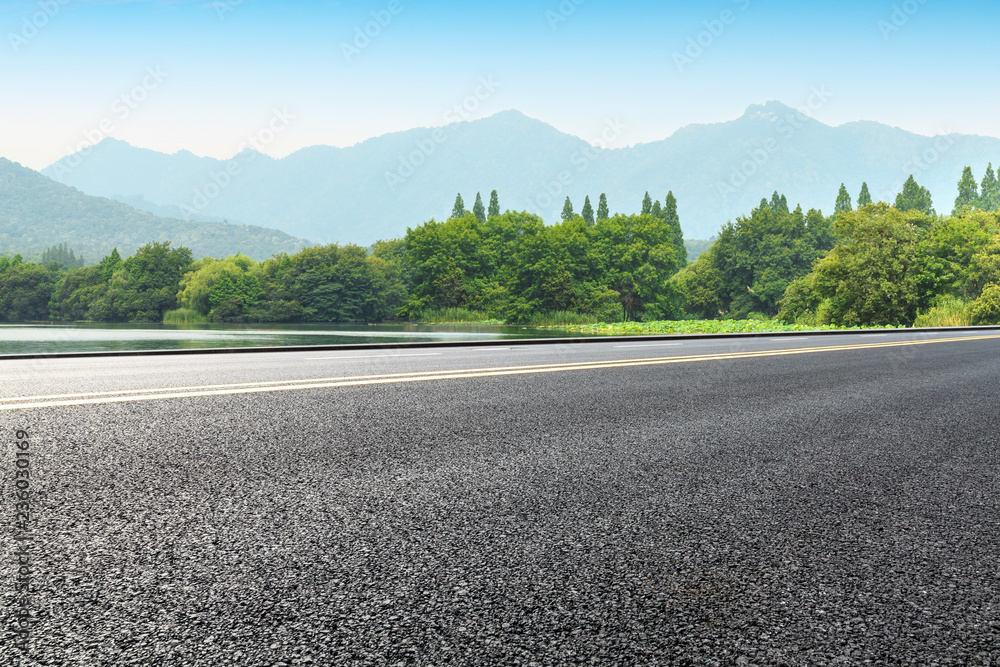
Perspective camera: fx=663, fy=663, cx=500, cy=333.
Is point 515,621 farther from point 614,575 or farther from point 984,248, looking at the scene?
point 984,248

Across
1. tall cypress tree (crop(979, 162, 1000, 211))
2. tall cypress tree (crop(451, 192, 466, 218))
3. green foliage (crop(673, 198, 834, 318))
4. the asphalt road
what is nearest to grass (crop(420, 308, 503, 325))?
green foliage (crop(673, 198, 834, 318))

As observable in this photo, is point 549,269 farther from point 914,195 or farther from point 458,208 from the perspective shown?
point 914,195

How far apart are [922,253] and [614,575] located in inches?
2320

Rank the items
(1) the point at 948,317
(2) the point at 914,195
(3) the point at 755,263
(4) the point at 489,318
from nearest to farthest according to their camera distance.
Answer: (1) the point at 948,317 → (4) the point at 489,318 → (3) the point at 755,263 → (2) the point at 914,195

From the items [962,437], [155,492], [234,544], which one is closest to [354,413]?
[155,492]

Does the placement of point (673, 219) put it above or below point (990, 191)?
below

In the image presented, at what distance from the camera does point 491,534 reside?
2.75 metres

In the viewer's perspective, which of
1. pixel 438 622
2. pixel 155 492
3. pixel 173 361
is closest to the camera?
pixel 438 622

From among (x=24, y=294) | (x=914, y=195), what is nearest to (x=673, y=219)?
(x=914, y=195)

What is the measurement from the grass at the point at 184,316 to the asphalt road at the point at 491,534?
280 feet

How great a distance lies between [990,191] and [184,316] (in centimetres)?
12980

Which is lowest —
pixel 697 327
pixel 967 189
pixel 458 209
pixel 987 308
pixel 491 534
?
pixel 697 327

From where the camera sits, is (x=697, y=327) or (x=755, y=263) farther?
(x=755, y=263)

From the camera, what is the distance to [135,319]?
8669 centimetres
